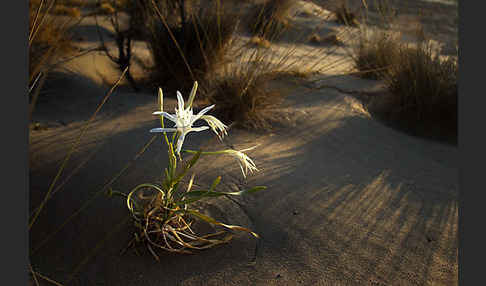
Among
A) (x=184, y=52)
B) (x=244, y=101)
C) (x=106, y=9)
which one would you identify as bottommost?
(x=244, y=101)

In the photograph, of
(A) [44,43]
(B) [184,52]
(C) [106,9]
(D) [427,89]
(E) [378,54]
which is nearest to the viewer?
(D) [427,89]

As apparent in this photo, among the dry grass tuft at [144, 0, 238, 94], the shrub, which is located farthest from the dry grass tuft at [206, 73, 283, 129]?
the shrub

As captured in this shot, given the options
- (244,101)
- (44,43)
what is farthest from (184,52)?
(44,43)

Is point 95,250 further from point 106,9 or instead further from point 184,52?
point 106,9

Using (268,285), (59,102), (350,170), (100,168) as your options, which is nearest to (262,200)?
(268,285)

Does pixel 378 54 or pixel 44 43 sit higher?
pixel 44 43

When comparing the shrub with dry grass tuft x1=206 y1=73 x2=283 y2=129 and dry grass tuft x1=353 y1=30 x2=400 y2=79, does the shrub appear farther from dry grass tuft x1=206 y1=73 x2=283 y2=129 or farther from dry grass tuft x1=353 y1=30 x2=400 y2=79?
dry grass tuft x1=206 y1=73 x2=283 y2=129

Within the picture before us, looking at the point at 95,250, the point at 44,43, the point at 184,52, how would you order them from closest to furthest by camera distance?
the point at 95,250 → the point at 184,52 → the point at 44,43

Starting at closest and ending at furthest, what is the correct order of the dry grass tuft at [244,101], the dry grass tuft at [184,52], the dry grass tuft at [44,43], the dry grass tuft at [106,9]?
the dry grass tuft at [244,101] < the dry grass tuft at [44,43] < the dry grass tuft at [184,52] < the dry grass tuft at [106,9]

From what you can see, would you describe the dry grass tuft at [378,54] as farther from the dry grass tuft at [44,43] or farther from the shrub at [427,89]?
the dry grass tuft at [44,43]

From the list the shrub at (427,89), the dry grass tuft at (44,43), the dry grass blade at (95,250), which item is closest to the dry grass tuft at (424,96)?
the shrub at (427,89)
